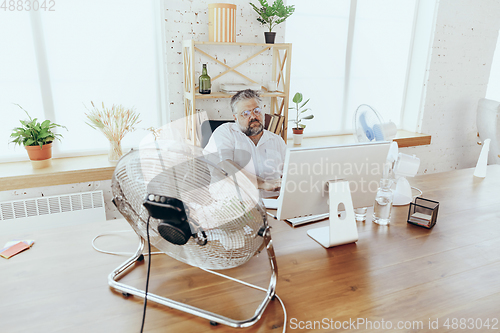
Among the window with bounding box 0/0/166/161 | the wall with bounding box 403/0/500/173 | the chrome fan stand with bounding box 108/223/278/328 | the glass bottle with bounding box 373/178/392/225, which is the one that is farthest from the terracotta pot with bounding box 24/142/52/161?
the wall with bounding box 403/0/500/173

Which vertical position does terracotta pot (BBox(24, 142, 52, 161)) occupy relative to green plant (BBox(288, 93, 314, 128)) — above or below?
below

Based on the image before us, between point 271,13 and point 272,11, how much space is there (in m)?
0.02

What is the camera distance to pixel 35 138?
2.40m

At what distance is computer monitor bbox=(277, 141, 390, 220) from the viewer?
3.98ft

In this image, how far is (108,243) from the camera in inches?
51.0

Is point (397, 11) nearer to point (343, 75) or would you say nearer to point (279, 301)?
point (343, 75)

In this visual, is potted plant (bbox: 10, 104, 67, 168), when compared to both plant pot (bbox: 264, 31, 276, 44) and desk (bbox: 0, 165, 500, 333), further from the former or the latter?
plant pot (bbox: 264, 31, 276, 44)

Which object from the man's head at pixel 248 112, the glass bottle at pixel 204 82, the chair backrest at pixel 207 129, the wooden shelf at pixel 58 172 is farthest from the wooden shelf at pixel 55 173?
the man's head at pixel 248 112

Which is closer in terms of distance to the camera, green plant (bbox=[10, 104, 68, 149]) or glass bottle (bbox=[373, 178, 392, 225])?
glass bottle (bbox=[373, 178, 392, 225])

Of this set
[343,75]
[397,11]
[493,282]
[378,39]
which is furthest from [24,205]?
[397,11]

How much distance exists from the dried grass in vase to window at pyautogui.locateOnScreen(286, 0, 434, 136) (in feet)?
5.45

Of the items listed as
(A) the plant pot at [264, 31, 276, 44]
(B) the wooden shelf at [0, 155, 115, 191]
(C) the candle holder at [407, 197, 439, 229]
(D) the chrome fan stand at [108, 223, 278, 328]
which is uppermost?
(A) the plant pot at [264, 31, 276, 44]

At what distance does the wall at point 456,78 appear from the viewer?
12.2 feet

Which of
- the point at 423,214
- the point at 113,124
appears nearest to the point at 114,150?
the point at 113,124
